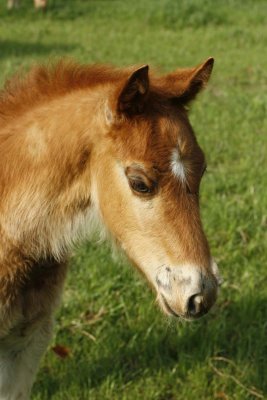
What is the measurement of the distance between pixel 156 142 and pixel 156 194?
0.75 ft

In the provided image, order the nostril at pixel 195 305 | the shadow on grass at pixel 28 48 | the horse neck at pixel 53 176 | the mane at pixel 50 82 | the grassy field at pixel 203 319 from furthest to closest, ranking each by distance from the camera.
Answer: the shadow on grass at pixel 28 48 → the grassy field at pixel 203 319 → the mane at pixel 50 82 → the horse neck at pixel 53 176 → the nostril at pixel 195 305

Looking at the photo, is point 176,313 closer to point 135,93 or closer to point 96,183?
point 96,183

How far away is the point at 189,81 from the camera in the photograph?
3.37 metres

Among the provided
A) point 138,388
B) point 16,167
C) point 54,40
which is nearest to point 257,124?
point 138,388

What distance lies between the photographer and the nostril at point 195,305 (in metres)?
2.99

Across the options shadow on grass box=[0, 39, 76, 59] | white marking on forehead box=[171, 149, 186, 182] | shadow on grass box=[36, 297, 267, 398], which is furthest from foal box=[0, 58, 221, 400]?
shadow on grass box=[0, 39, 76, 59]

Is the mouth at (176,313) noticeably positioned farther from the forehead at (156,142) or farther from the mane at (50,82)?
the mane at (50,82)

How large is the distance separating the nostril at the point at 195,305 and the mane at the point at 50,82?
3.66 feet

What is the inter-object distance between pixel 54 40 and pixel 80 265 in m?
10.1

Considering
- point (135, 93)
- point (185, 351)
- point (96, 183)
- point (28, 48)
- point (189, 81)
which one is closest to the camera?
point (135, 93)

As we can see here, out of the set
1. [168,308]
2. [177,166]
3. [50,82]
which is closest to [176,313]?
[168,308]

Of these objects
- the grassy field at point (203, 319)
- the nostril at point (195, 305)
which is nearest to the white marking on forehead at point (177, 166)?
the nostril at point (195, 305)

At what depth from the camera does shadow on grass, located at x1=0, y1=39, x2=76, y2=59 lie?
1287cm

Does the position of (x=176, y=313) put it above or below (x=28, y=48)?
above
